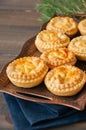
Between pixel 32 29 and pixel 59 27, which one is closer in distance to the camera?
pixel 59 27

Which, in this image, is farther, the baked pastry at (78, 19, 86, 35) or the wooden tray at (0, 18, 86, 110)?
the baked pastry at (78, 19, 86, 35)

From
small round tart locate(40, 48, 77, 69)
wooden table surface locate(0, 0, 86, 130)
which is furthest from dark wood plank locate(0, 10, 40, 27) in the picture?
small round tart locate(40, 48, 77, 69)

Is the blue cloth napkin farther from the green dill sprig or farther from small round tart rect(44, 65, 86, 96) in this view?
the green dill sprig

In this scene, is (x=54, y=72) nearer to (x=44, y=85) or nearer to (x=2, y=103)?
(x=44, y=85)

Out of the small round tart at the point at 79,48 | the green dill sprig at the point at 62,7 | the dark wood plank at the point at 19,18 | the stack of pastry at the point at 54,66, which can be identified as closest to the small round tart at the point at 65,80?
the stack of pastry at the point at 54,66

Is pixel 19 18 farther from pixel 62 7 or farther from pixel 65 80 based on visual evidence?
pixel 65 80

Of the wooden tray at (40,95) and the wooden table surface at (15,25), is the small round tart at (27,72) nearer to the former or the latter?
the wooden tray at (40,95)

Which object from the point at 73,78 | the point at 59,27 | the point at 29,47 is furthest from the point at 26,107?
the point at 59,27
